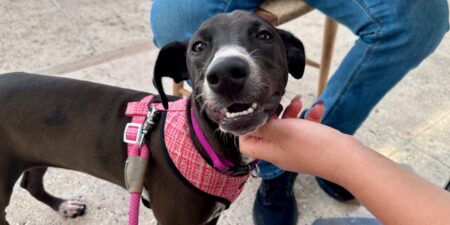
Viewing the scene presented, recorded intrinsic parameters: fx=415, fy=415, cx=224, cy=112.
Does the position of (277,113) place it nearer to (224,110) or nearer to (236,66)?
(224,110)

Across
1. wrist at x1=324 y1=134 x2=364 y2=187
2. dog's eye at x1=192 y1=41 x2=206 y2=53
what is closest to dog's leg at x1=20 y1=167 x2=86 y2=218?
dog's eye at x1=192 y1=41 x2=206 y2=53

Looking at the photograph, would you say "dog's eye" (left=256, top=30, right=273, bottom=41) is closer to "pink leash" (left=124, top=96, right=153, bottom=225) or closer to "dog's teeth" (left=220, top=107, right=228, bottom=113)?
"dog's teeth" (left=220, top=107, right=228, bottom=113)

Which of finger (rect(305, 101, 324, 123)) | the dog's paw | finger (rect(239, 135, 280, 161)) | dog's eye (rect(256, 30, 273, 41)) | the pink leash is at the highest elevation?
dog's eye (rect(256, 30, 273, 41))

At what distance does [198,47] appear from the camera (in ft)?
4.71

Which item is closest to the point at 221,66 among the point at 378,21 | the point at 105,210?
the point at 378,21

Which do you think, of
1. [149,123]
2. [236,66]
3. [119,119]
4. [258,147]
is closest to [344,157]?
[258,147]

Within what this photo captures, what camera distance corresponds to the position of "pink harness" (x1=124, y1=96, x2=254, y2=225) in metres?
1.49

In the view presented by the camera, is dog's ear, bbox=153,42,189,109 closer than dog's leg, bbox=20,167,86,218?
Yes

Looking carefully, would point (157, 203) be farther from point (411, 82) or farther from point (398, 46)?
point (411, 82)

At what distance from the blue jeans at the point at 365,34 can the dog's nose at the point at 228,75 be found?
784 mm

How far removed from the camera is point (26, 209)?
2.18 meters

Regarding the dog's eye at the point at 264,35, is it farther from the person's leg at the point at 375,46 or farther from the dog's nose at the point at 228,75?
the person's leg at the point at 375,46

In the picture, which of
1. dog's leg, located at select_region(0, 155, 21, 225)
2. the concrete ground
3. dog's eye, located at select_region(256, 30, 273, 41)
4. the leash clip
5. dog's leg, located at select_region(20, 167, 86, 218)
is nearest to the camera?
dog's eye, located at select_region(256, 30, 273, 41)

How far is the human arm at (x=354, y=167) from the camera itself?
1068mm
